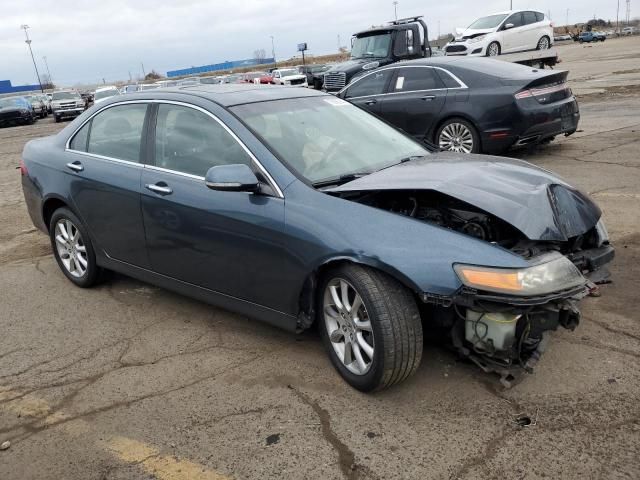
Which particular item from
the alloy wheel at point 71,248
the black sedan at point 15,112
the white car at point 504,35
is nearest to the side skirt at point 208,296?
the alloy wheel at point 71,248

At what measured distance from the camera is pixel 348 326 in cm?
327

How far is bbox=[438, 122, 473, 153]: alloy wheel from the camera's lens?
28.2 feet

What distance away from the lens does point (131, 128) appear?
14.7 feet

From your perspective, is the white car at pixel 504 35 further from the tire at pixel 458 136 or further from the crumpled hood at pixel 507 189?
the crumpled hood at pixel 507 189

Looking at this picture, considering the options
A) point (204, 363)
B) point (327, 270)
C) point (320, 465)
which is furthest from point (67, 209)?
point (320, 465)

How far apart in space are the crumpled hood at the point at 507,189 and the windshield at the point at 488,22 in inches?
740

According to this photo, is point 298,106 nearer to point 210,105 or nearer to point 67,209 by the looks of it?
point 210,105

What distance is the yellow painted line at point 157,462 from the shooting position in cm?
270

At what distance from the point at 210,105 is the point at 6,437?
7.65 feet

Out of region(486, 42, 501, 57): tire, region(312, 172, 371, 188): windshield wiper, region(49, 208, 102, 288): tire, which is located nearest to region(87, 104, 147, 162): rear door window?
region(49, 208, 102, 288): tire

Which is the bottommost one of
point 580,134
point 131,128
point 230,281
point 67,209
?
point 580,134

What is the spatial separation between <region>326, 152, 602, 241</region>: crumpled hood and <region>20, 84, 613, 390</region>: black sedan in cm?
1

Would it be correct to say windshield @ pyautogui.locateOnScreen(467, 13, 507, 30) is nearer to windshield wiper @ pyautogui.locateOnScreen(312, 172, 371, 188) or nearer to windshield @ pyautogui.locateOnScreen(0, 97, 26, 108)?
windshield wiper @ pyautogui.locateOnScreen(312, 172, 371, 188)

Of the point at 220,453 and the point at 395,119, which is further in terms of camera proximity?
the point at 395,119
